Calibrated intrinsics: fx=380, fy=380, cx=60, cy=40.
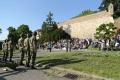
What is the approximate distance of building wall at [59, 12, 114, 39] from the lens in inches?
3740

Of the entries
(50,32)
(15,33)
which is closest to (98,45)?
(50,32)

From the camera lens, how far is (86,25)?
337ft

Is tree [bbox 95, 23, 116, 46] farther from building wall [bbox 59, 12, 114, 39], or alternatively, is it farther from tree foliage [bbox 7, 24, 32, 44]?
building wall [bbox 59, 12, 114, 39]

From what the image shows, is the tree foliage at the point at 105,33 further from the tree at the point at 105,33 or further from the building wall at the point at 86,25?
the building wall at the point at 86,25

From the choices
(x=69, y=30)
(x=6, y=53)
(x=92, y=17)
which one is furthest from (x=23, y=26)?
(x=6, y=53)

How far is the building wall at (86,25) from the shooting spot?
95.0 metres

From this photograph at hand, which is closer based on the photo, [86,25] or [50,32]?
[50,32]

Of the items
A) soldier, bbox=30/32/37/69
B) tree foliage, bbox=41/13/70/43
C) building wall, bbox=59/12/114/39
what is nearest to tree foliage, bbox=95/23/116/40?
tree foliage, bbox=41/13/70/43

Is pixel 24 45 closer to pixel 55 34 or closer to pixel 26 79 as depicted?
pixel 26 79

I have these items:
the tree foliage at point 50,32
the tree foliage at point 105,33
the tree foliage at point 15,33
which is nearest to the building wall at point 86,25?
the tree foliage at point 50,32

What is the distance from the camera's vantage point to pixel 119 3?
83.5 meters

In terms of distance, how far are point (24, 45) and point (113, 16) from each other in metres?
67.5

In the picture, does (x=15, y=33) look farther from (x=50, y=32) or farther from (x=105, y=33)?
(x=105, y=33)

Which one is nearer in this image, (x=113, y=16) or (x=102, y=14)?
(x=113, y=16)
